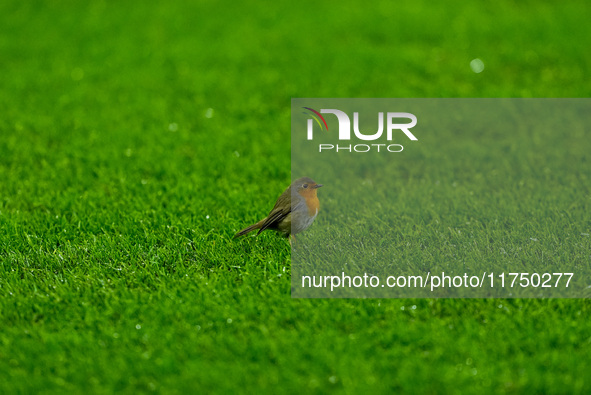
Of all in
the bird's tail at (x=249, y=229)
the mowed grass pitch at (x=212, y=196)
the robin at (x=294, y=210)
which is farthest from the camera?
the bird's tail at (x=249, y=229)

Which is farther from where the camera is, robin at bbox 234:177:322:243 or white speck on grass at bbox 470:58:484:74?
white speck on grass at bbox 470:58:484:74

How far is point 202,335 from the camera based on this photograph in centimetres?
441

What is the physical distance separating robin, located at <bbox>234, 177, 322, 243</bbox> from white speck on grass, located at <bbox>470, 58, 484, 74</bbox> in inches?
238

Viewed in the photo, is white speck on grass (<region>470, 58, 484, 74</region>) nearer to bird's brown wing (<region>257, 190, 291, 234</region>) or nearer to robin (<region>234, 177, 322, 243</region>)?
robin (<region>234, 177, 322, 243</region>)

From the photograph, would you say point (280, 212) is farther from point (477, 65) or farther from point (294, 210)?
point (477, 65)

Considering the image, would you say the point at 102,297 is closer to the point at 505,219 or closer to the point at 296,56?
the point at 505,219

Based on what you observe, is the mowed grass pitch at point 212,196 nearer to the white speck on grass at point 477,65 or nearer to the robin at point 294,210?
the white speck on grass at point 477,65

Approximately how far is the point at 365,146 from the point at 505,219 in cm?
263

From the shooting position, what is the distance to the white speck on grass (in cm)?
1045

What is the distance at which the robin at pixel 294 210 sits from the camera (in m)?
5.33

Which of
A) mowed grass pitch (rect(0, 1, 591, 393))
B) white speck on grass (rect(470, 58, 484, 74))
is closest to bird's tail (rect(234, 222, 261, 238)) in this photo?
mowed grass pitch (rect(0, 1, 591, 393))

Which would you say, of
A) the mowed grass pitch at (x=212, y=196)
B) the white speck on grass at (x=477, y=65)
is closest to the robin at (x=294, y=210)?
the mowed grass pitch at (x=212, y=196)

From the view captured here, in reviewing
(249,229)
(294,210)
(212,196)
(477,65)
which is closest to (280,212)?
(294,210)

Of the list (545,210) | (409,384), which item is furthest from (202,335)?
(545,210)
